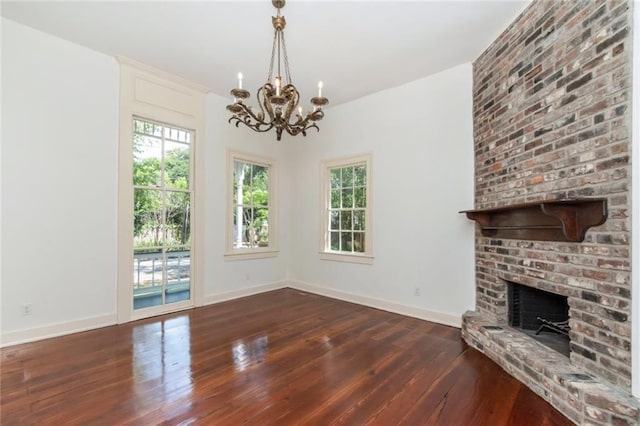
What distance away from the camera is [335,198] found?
515 cm

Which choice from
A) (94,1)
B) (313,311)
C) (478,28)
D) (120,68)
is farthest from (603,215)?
(120,68)

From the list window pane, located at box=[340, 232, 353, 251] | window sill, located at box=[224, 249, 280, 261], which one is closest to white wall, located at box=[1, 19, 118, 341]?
window sill, located at box=[224, 249, 280, 261]

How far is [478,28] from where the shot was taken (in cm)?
299

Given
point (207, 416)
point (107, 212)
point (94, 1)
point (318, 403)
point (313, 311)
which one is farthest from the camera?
point (313, 311)

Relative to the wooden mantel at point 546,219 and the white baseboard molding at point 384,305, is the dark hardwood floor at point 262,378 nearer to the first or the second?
the white baseboard molding at point 384,305

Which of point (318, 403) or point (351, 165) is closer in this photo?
point (318, 403)

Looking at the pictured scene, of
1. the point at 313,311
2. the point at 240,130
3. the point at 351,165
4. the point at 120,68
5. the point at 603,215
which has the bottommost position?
the point at 313,311

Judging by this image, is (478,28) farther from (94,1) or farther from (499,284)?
(94,1)

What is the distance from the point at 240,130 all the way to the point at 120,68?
1.81 metres

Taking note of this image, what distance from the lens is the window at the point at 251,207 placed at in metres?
4.94

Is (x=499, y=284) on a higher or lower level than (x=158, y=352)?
higher

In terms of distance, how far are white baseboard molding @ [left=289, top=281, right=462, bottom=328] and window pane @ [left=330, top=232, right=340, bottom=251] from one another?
2.34 feet

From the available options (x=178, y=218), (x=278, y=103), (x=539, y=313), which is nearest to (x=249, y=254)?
(x=178, y=218)

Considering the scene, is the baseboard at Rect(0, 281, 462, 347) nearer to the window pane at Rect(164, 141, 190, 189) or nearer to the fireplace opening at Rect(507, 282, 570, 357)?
the fireplace opening at Rect(507, 282, 570, 357)
